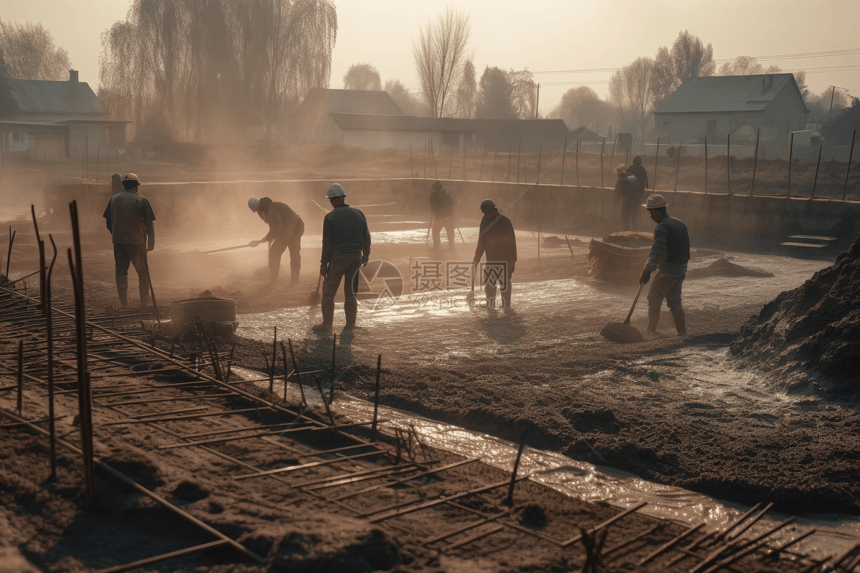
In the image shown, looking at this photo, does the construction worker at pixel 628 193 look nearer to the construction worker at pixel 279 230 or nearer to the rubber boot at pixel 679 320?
the construction worker at pixel 279 230

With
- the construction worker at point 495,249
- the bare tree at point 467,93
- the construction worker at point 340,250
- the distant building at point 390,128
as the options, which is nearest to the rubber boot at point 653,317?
the construction worker at point 495,249

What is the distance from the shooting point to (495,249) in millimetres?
9609

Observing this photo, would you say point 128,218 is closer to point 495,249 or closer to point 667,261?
point 495,249

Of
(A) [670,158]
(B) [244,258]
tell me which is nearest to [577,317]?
(B) [244,258]

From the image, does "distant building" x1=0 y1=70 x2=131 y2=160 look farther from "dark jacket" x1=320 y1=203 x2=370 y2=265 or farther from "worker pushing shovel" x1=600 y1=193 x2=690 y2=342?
"worker pushing shovel" x1=600 y1=193 x2=690 y2=342

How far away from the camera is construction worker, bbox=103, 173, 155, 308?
880 centimetres

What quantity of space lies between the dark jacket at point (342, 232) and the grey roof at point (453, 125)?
3716 cm

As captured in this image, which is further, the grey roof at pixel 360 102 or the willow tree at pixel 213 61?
the grey roof at pixel 360 102

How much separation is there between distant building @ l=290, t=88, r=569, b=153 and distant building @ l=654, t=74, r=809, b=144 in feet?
28.0

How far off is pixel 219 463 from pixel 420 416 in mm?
1791

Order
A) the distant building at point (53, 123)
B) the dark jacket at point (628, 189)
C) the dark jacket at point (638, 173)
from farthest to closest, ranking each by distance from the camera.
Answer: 1. the distant building at point (53, 123)
2. the dark jacket at point (638, 173)
3. the dark jacket at point (628, 189)

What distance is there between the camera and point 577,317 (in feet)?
A: 29.2

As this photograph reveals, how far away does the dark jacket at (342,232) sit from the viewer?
8016 millimetres

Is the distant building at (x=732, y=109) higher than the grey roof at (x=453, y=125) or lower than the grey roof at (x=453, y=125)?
higher
